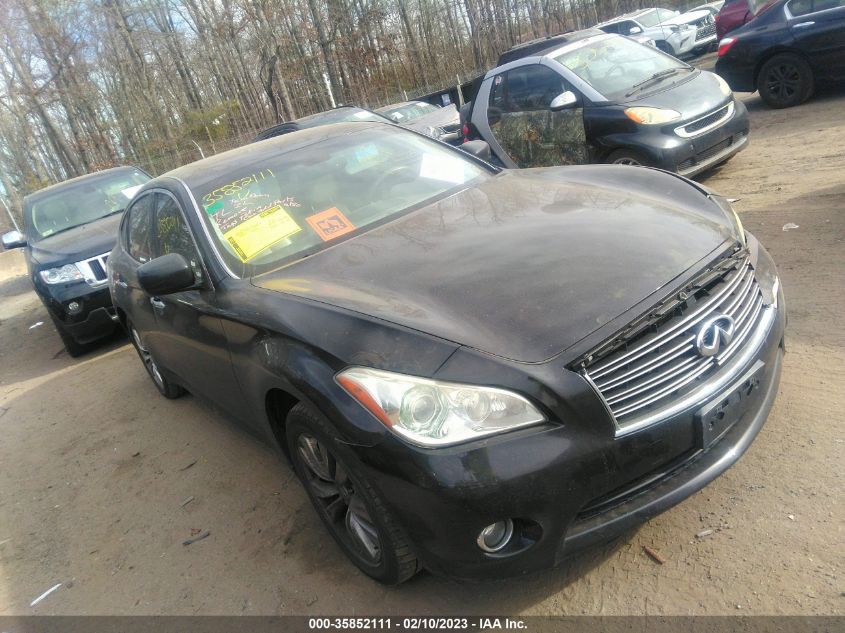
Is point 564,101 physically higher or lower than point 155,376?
higher

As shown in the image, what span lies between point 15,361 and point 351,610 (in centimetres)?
738

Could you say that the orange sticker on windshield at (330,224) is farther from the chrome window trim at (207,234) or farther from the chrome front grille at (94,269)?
the chrome front grille at (94,269)

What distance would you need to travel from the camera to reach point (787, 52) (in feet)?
27.3

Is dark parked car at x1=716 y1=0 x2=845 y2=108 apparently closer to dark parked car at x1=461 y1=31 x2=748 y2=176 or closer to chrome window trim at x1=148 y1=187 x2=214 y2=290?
dark parked car at x1=461 y1=31 x2=748 y2=176

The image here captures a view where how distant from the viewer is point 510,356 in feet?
6.75

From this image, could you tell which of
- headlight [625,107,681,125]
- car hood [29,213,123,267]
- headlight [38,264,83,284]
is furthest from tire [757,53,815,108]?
headlight [38,264,83,284]

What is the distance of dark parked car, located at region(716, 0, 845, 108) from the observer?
25.8 feet

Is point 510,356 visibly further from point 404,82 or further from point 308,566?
point 404,82

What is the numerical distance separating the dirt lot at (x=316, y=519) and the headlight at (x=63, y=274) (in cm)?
154

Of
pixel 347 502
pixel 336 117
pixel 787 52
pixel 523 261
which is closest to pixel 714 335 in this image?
pixel 523 261

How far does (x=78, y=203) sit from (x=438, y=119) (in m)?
7.51

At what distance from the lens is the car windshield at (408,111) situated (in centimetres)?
1354

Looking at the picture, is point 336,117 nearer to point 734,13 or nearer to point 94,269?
point 94,269

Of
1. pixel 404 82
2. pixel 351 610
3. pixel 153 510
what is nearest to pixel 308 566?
pixel 351 610
